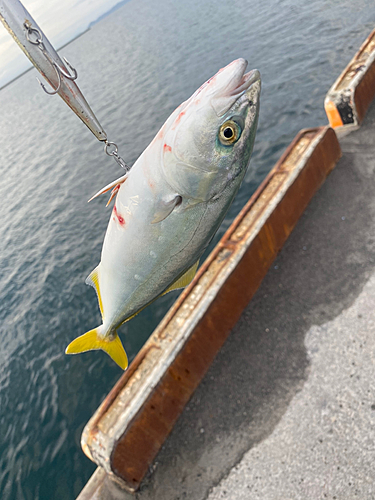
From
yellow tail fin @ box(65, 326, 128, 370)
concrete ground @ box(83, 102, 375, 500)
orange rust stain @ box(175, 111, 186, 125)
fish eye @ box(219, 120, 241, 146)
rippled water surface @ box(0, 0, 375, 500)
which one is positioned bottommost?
rippled water surface @ box(0, 0, 375, 500)

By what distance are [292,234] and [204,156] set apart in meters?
5.48

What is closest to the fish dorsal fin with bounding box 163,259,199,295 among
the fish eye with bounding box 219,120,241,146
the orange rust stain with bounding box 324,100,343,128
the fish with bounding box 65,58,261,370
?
the fish with bounding box 65,58,261,370

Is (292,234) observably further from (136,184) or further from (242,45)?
(242,45)

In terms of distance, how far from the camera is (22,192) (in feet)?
75.0

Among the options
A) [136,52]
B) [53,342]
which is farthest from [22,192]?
[136,52]

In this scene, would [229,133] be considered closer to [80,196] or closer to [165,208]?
[165,208]

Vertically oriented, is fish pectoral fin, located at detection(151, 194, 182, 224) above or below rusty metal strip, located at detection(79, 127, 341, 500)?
above

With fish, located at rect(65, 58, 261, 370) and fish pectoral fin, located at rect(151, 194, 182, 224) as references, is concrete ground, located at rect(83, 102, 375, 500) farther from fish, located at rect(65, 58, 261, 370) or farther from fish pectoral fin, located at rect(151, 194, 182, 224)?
fish pectoral fin, located at rect(151, 194, 182, 224)

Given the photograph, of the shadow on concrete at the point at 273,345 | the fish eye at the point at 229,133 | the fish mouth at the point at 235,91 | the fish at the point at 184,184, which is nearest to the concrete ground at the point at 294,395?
the shadow on concrete at the point at 273,345

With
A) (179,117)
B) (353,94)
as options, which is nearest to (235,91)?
(179,117)

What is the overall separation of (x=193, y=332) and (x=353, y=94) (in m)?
7.15

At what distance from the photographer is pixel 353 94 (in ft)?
27.8

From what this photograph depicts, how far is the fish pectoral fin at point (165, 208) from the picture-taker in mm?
1944

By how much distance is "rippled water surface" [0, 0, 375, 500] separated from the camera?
28.9ft
